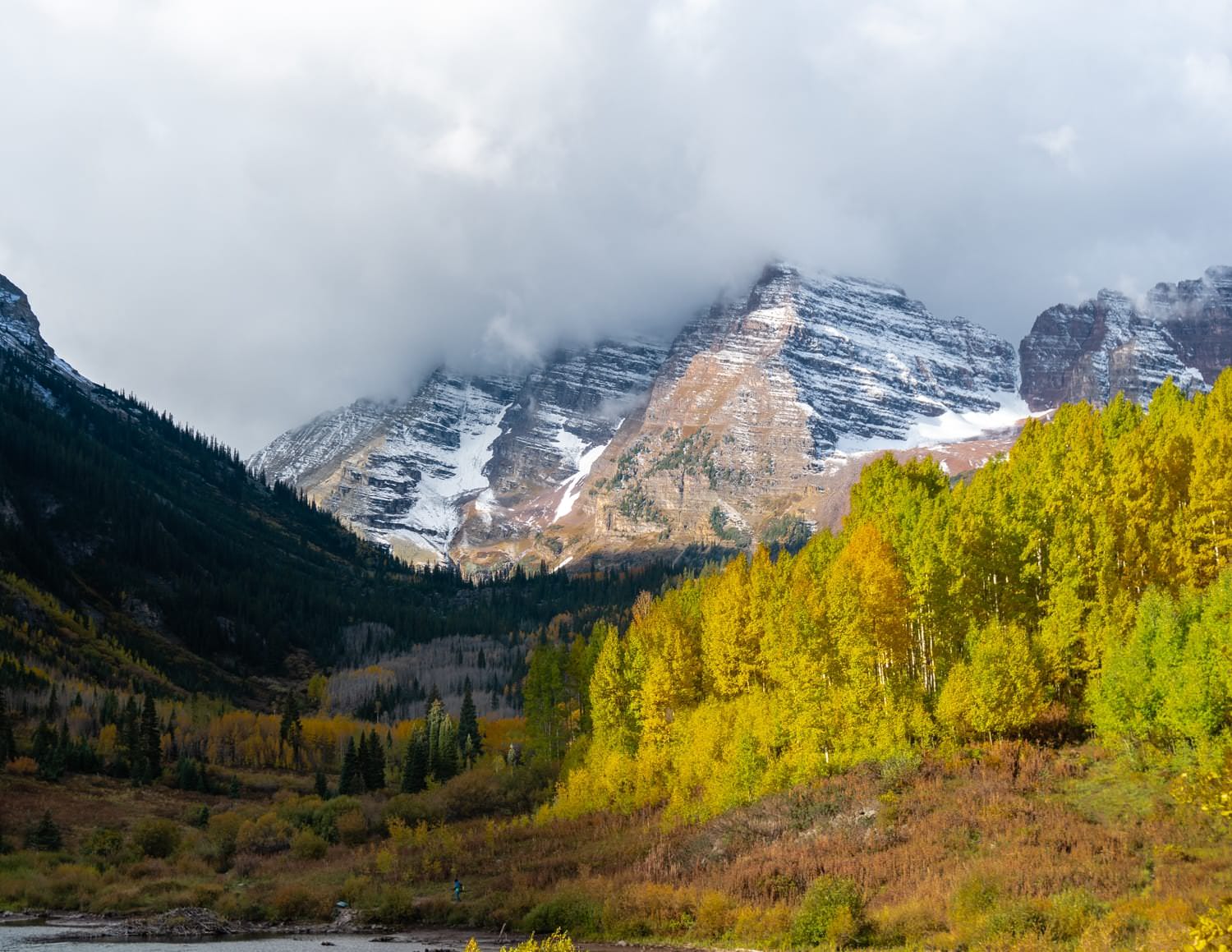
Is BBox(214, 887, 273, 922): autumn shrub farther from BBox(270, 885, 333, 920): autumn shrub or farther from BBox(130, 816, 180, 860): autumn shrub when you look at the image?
BBox(130, 816, 180, 860): autumn shrub

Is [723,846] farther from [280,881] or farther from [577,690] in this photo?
[577,690]

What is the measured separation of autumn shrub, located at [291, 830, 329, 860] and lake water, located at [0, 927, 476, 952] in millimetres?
28879

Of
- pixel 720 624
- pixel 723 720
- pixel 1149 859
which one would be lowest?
pixel 1149 859

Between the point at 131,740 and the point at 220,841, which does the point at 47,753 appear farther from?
the point at 220,841

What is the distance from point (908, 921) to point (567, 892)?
2419 centimetres

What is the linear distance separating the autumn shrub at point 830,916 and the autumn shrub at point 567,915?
13932 millimetres

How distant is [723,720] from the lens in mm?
75875

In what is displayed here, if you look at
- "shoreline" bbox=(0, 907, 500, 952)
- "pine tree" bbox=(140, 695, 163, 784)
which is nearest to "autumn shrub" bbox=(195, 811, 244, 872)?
"shoreline" bbox=(0, 907, 500, 952)

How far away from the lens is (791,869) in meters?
55.4

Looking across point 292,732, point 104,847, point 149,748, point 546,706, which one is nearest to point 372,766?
point 149,748

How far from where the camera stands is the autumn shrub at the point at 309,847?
93.2m

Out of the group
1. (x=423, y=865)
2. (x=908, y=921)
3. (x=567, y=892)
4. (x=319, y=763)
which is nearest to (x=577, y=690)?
(x=423, y=865)

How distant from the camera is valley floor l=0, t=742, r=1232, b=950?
41594mm

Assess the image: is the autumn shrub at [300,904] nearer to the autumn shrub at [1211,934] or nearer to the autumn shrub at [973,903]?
the autumn shrub at [973,903]
